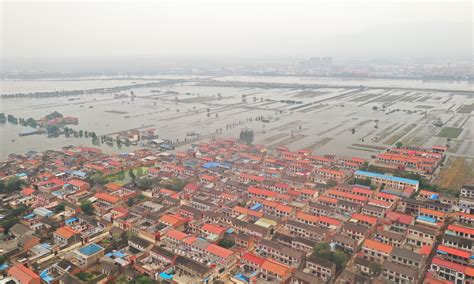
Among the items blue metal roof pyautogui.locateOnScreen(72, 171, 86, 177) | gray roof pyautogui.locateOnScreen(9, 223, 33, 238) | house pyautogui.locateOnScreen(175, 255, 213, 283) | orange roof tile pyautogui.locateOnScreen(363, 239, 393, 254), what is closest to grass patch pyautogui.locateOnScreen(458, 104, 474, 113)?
orange roof tile pyautogui.locateOnScreen(363, 239, 393, 254)

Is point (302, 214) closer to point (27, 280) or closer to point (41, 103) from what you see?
point (27, 280)

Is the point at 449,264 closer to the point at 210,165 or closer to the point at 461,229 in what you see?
the point at 461,229

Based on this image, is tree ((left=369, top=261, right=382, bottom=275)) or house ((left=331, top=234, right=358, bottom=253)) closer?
tree ((left=369, top=261, right=382, bottom=275))

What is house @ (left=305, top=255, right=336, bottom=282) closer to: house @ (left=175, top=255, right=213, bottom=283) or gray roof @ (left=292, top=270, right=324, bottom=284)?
gray roof @ (left=292, top=270, right=324, bottom=284)

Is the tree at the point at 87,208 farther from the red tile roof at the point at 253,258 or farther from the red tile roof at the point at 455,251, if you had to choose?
the red tile roof at the point at 455,251

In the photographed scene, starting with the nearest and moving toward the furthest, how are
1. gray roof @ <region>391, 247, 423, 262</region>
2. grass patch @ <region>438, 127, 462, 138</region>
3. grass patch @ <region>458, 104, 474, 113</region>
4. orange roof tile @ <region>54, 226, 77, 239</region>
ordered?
gray roof @ <region>391, 247, 423, 262</region> → orange roof tile @ <region>54, 226, 77, 239</region> → grass patch @ <region>438, 127, 462, 138</region> → grass patch @ <region>458, 104, 474, 113</region>

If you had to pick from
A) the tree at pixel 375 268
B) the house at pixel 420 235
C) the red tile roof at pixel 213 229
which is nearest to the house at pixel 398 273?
the tree at pixel 375 268
